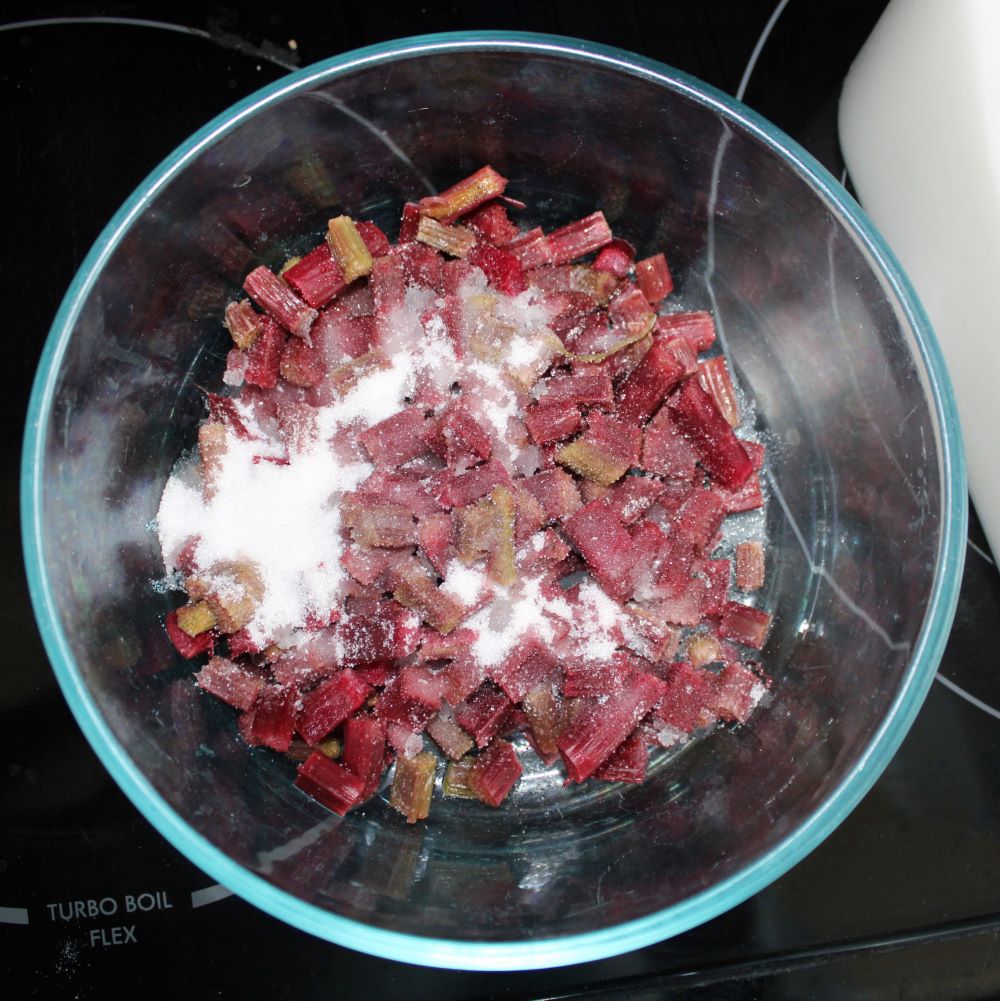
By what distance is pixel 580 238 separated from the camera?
1.77m

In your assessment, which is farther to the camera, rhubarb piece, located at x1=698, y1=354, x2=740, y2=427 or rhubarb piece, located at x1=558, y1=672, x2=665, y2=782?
rhubarb piece, located at x1=698, y1=354, x2=740, y2=427

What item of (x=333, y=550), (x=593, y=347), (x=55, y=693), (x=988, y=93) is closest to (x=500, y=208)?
(x=593, y=347)

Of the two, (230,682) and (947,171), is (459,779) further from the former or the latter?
(947,171)

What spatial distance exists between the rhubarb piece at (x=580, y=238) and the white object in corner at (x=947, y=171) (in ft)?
1.85

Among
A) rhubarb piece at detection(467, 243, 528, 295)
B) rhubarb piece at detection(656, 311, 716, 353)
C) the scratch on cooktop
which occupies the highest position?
the scratch on cooktop

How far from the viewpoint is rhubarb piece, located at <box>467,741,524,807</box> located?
1647 mm

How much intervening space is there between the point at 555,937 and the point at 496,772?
0.96 ft

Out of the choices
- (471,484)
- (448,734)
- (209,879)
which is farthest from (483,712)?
(209,879)

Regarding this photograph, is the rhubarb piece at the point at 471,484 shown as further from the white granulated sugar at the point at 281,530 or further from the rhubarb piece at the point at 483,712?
the rhubarb piece at the point at 483,712

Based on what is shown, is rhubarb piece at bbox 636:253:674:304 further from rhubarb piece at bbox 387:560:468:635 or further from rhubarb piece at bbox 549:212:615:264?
rhubarb piece at bbox 387:560:468:635

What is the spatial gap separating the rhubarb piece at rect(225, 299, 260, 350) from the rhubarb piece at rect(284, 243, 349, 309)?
99 millimetres

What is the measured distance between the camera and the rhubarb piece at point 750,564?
180cm

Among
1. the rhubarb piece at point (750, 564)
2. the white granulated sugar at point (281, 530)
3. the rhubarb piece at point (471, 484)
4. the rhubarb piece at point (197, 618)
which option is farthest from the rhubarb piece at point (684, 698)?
the rhubarb piece at point (197, 618)

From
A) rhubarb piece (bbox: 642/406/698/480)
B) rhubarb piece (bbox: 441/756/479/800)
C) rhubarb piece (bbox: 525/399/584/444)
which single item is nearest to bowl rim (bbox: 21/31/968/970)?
rhubarb piece (bbox: 441/756/479/800)
